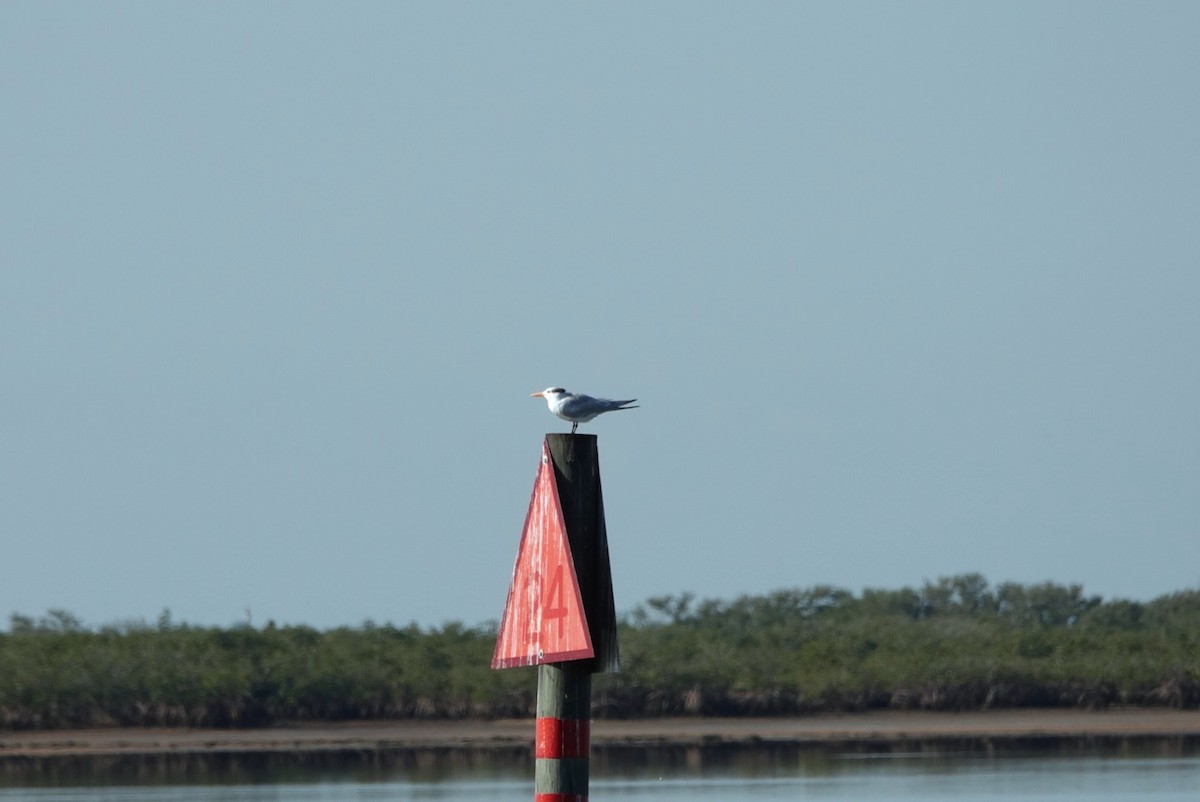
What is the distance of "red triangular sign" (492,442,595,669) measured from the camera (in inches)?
206

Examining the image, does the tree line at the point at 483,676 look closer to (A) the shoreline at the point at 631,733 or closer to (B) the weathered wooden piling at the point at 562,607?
(A) the shoreline at the point at 631,733

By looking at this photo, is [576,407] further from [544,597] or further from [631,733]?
[631,733]

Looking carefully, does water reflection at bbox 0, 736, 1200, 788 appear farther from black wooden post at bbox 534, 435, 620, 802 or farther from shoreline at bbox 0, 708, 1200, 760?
black wooden post at bbox 534, 435, 620, 802

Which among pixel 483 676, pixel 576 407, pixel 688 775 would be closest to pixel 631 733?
pixel 483 676

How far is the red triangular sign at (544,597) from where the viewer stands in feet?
17.2

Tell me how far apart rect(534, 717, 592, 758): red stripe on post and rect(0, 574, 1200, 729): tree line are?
23286 millimetres

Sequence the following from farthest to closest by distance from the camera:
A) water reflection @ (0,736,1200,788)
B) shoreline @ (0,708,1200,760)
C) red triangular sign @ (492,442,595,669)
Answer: shoreline @ (0,708,1200,760) < water reflection @ (0,736,1200,788) < red triangular sign @ (492,442,595,669)

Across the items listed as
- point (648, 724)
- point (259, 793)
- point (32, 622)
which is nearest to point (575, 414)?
point (259, 793)

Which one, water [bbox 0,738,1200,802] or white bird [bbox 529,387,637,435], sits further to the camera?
water [bbox 0,738,1200,802]

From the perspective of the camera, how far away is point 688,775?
23281mm

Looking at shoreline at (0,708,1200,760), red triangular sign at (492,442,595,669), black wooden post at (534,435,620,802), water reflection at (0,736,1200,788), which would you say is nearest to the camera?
red triangular sign at (492,442,595,669)

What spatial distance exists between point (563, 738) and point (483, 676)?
25.6m

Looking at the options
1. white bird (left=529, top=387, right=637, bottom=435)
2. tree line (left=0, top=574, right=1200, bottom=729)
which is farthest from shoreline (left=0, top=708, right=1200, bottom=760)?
white bird (left=529, top=387, right=637, bottom=435)

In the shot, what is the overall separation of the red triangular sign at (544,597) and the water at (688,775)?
15278mm
